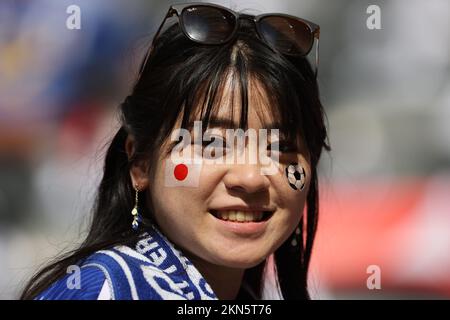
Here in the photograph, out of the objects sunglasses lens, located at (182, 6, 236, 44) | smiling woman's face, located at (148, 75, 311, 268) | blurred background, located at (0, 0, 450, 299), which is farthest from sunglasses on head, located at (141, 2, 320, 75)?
blurred background, located at (0, 0, 450, 299)

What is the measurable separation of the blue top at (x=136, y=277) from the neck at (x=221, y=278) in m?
0.08

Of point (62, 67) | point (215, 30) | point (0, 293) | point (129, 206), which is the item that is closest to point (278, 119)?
point (215, 30)

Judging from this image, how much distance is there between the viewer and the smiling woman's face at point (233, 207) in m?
1.10

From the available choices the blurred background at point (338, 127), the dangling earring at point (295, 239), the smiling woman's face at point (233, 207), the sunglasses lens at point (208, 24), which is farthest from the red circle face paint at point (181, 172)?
the blurred background at point (338, 127)

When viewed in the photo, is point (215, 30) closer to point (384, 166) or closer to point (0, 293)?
point (0, 293)

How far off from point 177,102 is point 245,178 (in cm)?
19

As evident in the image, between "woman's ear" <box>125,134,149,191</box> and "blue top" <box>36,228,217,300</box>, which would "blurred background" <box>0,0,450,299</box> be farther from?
"blue top" <box>36,228,217,300</box>

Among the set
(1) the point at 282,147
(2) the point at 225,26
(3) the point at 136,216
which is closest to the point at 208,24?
(2) the point at 225,26

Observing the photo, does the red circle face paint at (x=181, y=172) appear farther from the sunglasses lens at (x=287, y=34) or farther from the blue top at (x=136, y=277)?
the sunglasses lens at (x=287, y=34)

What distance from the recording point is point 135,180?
123 centimetres

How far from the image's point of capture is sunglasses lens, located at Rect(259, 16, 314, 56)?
1.21 metres

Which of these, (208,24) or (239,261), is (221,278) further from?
(208,24)
